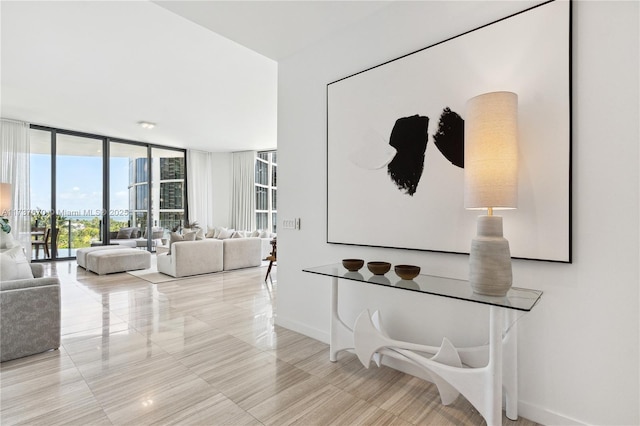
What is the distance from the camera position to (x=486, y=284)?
5.13ft

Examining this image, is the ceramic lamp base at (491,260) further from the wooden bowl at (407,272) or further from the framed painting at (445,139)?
the wooden bowl at (407,272)

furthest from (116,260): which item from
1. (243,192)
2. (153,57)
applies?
(243,192)

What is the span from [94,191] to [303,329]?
7169 mm

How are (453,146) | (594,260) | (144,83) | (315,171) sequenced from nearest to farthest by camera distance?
(594,260), (453,146), (315,171), (144,83)

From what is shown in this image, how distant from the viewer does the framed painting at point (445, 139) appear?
63.5 inches

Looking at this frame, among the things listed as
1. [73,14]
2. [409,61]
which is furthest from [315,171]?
[73,14]

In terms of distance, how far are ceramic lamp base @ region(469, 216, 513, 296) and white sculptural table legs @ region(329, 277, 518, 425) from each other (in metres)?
0.11

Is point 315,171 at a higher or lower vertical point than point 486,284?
higher

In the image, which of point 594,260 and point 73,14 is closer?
point 594,260

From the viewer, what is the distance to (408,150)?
7.16 feet

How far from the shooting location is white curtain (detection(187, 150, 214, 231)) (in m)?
9.35

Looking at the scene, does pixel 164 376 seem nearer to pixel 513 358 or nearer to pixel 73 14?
pixel 513 358

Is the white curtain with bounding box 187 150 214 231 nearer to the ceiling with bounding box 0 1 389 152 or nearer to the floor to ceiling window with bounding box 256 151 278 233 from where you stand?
the floor to ceiling window with bounding box 256 151 278 233

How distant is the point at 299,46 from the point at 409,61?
3.97 feet
